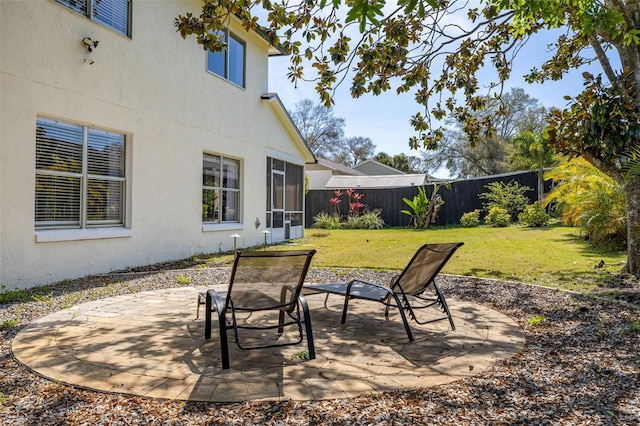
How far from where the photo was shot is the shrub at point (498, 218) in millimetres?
18625

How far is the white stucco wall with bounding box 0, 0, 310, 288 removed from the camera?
21.1 feet

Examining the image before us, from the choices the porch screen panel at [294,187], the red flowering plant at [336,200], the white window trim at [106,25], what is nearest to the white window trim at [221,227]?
the porch screen panel at [294,187]

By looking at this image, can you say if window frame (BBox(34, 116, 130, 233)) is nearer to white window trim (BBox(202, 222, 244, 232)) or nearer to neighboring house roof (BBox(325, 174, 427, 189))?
white window trim (BBox(202, 222, 244, 232))

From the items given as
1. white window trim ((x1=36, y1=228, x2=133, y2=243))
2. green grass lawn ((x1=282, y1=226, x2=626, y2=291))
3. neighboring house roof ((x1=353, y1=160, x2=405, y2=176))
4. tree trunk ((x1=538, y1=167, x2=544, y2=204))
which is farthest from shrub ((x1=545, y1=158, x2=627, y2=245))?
neighboring house roof ((x1=353, y1=160, x2=405, y2=176))

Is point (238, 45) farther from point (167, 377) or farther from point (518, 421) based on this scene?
point (518, 421)

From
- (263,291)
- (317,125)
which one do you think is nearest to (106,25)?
(263,291)

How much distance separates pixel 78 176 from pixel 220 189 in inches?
178

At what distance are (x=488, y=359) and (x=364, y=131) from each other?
55.3 meters

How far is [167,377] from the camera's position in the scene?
323 cm

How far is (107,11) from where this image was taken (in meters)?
8.13

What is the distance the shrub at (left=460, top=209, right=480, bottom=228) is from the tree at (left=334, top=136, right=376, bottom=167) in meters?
36.9

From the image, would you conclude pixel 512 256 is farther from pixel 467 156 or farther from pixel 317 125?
pixel 317 125

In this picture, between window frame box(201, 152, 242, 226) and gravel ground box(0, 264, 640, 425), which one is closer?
gravel ground box(0, 264, 640, 425)

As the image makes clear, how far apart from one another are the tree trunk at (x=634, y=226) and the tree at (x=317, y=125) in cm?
3967
